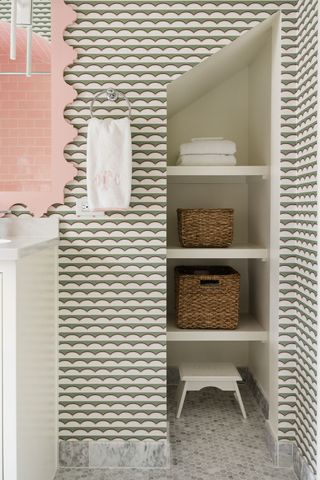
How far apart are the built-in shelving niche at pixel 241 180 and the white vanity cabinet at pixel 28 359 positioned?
66cm

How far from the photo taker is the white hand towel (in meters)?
2.16

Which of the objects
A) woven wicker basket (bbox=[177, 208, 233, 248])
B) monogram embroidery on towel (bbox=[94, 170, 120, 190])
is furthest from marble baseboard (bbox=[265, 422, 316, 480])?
monogram embroidery on towel (bbox=[94, 170, 120, 190])

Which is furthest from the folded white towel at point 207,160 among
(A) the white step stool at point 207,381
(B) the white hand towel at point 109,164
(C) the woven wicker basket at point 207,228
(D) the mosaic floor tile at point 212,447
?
(D) the mosaic floor tile at point 212,447

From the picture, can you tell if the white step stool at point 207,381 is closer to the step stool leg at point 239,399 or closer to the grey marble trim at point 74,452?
the step stool leg at point 239,399

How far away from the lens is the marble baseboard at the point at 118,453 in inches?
91.8

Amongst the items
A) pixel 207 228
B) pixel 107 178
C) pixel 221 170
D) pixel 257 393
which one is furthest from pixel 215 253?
pixel 257 393

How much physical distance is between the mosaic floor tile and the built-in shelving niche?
23 cm

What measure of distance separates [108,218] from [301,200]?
82 cm

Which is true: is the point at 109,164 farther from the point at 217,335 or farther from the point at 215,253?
the point at 217,335

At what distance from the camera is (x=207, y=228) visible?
264 centimetres

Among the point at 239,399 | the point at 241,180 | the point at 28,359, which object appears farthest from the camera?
the point at 241,180

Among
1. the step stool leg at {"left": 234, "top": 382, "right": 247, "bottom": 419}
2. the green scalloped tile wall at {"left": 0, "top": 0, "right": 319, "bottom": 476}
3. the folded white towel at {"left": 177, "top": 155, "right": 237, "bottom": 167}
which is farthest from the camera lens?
the step stool leg at {"left": 234, "top": 382, "right": 247, "bottom": 419}

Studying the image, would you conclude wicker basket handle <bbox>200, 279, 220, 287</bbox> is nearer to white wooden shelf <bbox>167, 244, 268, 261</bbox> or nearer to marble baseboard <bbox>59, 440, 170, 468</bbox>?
white wooden shelf <bbox>167, 244, 268, 261</bbox>

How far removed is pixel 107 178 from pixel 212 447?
136 centimetres
